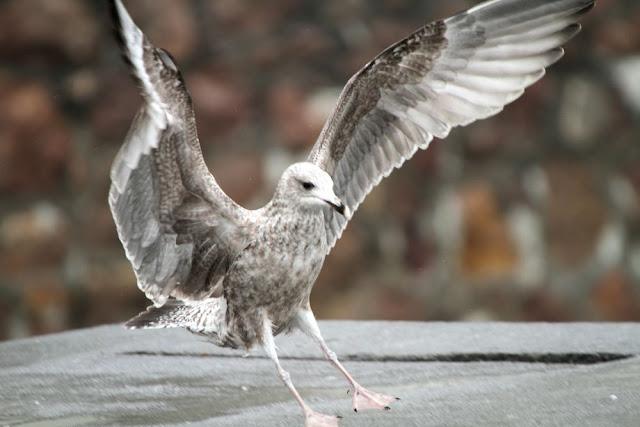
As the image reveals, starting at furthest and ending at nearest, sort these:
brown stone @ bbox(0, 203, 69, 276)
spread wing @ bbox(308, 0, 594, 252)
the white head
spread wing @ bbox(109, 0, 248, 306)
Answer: brown stone @ bbox(0, 203, 69, 276), spread wing @ bbox(308, 0, 594, 252), the white head, spread wing @ bbox(109, 0, 248, 306)

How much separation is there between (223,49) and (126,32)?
177cm

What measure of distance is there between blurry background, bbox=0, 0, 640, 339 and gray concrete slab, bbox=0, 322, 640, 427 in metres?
0.34

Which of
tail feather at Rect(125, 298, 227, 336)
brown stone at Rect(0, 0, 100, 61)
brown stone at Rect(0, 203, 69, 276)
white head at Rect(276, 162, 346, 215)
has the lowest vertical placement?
tail feather at Rect(125, 298, 227, 336)

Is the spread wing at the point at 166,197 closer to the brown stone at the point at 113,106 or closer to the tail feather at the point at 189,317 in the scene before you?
the tail feather at the point at 189,317

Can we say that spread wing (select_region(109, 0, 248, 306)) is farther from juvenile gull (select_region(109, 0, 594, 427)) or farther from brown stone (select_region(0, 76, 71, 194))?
brown stone (select_region(0, 76, 71, 194))

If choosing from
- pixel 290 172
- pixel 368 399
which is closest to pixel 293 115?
pixel 290 172

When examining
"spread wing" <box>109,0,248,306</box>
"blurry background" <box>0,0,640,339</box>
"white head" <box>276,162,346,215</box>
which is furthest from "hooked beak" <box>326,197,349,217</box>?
"blurry background" <box>0,0,640,339</box>

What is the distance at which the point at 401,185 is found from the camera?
5.57m

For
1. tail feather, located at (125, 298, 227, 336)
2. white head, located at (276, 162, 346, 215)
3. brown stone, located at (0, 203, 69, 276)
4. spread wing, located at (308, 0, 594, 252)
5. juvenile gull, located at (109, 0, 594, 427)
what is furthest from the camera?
brown stone, located at (0, 203, 69, 276)

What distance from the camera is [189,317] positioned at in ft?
14.3

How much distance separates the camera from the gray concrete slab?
151 inches

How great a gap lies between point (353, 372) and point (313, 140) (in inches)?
42.8

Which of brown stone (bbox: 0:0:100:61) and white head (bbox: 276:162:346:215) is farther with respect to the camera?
brown stone (bbox: 0:0:100:61)

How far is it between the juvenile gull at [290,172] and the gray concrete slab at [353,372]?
0.59 ft
